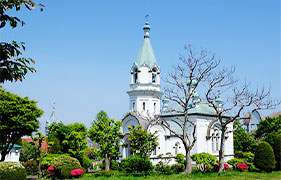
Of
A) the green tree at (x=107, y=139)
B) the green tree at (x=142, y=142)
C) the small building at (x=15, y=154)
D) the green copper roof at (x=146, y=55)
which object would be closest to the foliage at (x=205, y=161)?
the green tree at (x=142, y=142)

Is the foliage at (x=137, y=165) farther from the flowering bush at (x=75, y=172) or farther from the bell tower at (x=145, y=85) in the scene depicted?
the bell tower at (x=145, y=85)

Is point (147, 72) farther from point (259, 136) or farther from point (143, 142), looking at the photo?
point (259, 136)

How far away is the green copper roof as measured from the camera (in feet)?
106

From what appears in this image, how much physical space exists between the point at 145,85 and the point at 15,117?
14681 mm

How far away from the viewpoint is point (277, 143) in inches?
872

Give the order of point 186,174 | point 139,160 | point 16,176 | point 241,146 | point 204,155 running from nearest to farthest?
point 16,176, point 186,174, point 204,155, point 139,160, point 241,146

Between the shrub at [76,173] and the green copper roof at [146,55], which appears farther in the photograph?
the green copper roof at [146,55]

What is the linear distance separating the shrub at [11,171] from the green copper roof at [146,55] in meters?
18.8

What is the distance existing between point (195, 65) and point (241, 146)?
25823 millimetres

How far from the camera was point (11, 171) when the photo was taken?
16.5 meters

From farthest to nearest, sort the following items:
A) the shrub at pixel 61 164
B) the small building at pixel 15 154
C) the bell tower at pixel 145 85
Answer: the small building at pixel 15 154 → the bell tower at pixel 145 85 → the shrub at pixel 61 164

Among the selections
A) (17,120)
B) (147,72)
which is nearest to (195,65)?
(147,72)

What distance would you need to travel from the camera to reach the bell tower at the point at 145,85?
3155 cm

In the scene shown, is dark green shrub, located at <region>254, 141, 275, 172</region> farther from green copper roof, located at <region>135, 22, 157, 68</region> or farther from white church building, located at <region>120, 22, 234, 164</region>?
green copper roof, located at <region>135, 22, 157, 68</region>
